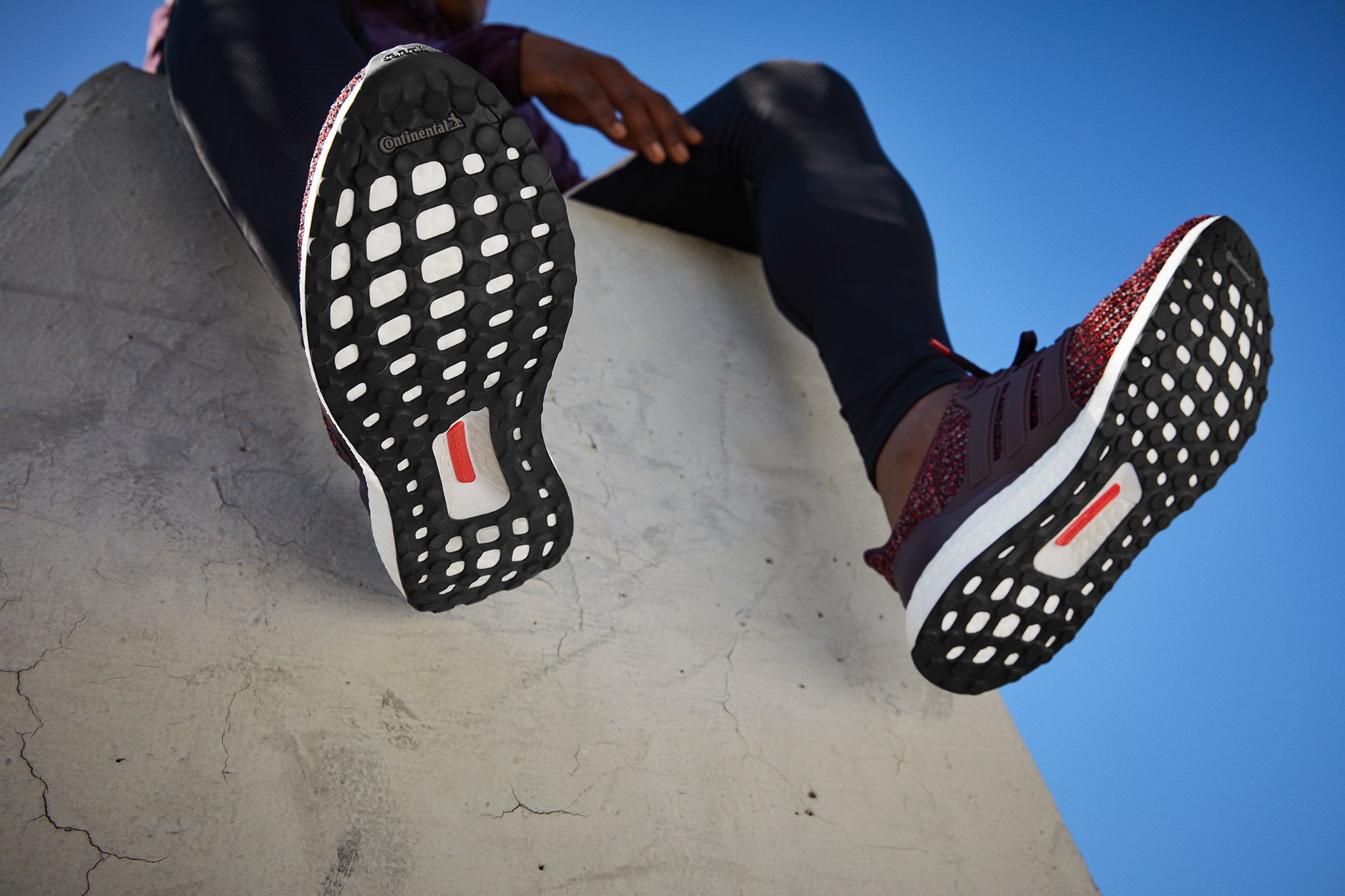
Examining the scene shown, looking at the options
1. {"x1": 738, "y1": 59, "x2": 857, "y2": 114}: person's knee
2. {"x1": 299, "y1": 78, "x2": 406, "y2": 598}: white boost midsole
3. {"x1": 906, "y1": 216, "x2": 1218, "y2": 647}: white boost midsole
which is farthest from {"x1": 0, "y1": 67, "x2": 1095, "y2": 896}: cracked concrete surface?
{"x1": 738, "y1": 59, "x2": 857, "y2": 114}: person's knee

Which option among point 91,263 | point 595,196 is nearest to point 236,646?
point 91,263

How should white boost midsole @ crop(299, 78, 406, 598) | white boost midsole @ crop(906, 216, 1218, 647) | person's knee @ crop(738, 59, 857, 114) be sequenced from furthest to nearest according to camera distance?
person's knee @ crop(738, 59, 857, 114)
white boost midsole @ crop(906, 216, 1218, 647)
white boost midsole @ crop(299, 78, 406, 598)

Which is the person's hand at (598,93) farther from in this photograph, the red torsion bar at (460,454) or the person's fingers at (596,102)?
the red torsion bar at (460,454)

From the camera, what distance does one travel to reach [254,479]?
0.59 meters

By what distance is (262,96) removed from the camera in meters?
0.53

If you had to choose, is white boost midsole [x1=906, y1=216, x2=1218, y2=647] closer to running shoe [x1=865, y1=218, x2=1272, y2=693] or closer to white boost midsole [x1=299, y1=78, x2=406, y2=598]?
running shoe [x1=865, y1=218, x2=1272, y2=693]

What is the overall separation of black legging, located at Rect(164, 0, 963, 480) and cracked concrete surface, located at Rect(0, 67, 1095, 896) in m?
0.15

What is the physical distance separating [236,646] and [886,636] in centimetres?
51

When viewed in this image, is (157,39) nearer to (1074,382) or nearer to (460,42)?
(460,42)

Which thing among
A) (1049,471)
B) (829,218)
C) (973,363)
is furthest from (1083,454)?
(829,218)

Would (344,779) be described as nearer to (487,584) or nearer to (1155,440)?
(487,584)

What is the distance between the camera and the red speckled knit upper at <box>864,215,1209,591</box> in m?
0.52

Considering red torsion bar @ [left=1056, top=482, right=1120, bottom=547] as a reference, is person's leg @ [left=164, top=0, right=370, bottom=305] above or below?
above

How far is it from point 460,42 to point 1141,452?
2.65ft
